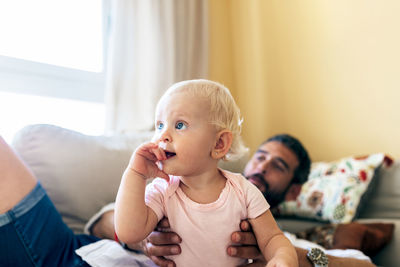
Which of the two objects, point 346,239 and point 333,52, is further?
point 333,52

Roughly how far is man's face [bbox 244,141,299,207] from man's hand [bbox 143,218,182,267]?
896 millimetres

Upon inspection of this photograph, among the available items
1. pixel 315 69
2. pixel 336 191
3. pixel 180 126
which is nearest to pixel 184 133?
pixel 180 126

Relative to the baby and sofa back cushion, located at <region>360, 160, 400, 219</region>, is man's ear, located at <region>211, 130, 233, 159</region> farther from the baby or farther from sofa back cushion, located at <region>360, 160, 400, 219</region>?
sofa back cushion, located at <region>360, 160, 400, 219</region>

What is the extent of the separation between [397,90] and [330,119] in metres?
0.43

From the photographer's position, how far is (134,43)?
2.01 metres

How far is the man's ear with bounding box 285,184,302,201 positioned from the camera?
181 cm

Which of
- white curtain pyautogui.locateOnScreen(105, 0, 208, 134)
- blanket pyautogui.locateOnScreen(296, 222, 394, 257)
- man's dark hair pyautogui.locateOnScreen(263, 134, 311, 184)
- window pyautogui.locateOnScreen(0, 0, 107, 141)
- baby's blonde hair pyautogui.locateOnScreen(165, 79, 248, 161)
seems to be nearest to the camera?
baby's blonde hair pyautogui.locateOnScreen(165, 79, 248, 161)

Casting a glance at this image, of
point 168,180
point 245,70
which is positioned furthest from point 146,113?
point 168,180

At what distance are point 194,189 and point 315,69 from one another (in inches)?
69.7

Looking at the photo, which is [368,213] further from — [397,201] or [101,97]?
[101,97]

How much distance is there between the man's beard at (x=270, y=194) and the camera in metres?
1.62

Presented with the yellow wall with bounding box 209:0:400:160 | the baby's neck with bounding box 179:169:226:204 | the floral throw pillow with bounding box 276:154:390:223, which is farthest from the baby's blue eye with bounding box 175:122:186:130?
the yellow wall with bounding box 209:0:400:160

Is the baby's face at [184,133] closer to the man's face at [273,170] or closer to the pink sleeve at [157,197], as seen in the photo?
the pink sleeve at [157,197]

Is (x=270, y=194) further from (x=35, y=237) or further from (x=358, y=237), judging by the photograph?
(x=35, y=237)
